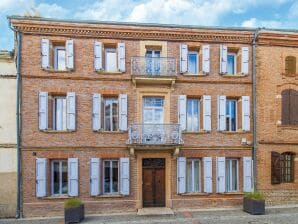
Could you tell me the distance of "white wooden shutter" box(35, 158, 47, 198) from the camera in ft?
44.7

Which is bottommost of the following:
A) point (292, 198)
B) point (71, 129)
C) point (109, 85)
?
point (292, 198)

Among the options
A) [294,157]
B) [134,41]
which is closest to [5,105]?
[134,41]

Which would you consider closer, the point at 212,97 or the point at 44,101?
the point at 44,101

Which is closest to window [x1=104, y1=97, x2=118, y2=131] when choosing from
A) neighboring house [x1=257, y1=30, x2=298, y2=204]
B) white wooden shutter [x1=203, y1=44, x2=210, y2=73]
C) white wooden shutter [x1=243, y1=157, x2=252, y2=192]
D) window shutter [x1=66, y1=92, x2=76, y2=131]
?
window shutter [x1=66, y1=92, x2=76, y2=131]

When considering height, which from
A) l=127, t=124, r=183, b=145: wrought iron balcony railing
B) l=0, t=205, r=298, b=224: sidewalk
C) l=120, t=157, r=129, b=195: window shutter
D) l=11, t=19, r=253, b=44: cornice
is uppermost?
l=11, t=19, r=253, b=44: cornice

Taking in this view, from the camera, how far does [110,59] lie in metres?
14.9

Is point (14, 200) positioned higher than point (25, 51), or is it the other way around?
point (25, 51)

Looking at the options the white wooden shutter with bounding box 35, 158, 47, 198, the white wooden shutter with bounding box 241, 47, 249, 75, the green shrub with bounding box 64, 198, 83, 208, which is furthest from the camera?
the white wooden shutter with bounding box 241, 47, 249, 75

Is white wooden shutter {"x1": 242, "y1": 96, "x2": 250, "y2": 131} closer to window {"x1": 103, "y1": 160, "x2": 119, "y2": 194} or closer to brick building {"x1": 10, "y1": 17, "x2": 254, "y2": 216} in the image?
brick building {"x1": 10, "y1": 17, "x2": 254, "y2": 216}

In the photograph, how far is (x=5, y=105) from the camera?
550 inches

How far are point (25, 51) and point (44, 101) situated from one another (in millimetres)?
2688

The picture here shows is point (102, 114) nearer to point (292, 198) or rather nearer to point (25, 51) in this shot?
point (25, 51)

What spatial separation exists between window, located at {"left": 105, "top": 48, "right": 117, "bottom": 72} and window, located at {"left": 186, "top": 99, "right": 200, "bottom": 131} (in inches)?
175

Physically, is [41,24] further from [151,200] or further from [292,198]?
[292,198]
